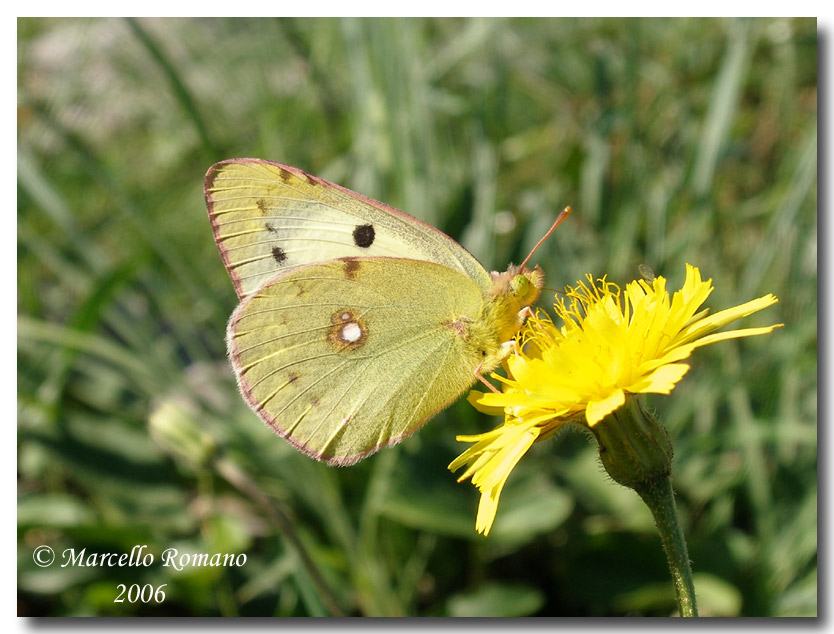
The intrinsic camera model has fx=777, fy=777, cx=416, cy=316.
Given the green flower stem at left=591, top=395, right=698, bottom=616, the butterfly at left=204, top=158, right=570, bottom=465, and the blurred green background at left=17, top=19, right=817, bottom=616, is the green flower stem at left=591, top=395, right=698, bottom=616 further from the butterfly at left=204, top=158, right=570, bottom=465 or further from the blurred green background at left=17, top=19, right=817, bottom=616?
the blurred green background at left=17, top=19, right=817, bottom=616

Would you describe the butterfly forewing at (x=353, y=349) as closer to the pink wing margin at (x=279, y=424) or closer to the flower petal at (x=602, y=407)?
the pink wing margin at (x=279, y=424)

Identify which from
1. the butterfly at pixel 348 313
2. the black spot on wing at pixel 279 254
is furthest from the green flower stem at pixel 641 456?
the black spot on wing at pixel 279 254

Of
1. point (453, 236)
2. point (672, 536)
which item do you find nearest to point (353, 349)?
point (672, 536)

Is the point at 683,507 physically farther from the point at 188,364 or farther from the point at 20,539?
the point at 20,539

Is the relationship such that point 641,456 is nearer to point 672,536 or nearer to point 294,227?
point 672,536

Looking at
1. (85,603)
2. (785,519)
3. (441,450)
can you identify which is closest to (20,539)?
(85,603)

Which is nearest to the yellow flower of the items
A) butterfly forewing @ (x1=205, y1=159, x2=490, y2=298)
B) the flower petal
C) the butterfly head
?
the flower petal
